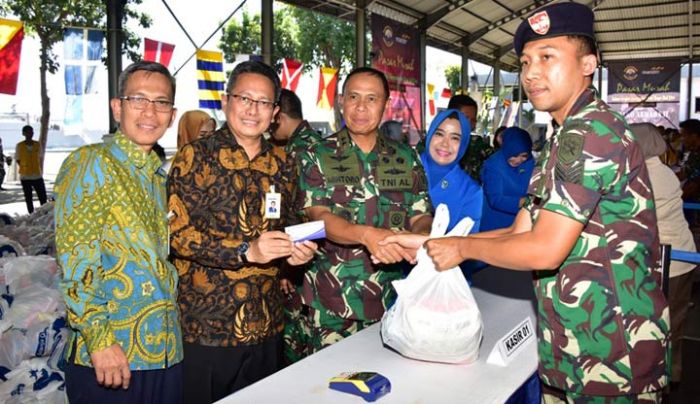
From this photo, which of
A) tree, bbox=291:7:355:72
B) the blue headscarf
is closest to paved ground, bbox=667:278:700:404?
the blue headscarf

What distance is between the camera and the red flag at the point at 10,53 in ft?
18.8

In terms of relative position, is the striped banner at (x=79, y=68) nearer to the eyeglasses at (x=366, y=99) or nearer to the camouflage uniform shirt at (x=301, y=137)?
the camouflage uniform shirt at (x=301, y=137)

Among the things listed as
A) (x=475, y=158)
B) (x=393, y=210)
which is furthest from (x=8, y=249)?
(x=475, y=158)

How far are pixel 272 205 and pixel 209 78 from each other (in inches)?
244

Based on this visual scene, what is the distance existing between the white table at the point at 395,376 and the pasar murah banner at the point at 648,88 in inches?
743

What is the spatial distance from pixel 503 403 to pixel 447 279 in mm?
374

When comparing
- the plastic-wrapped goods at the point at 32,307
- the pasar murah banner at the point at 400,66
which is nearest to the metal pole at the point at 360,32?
the pasar murah banner at the point at 400,66

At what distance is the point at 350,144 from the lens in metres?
2.39

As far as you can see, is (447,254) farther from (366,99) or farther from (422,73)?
(422,73)

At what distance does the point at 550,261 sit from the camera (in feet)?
4.62

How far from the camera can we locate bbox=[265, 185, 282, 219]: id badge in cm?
199

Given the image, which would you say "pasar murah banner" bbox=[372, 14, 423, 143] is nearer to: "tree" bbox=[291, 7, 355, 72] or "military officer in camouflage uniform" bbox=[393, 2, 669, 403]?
"tree" bbox=[291, 7, 355, 72]

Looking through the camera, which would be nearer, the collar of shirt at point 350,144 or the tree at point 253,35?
the collar of shirt at point 350,144

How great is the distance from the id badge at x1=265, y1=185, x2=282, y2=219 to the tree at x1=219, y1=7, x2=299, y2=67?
54.9 ft
